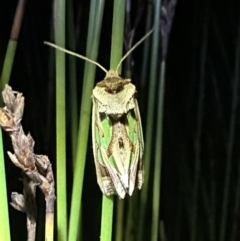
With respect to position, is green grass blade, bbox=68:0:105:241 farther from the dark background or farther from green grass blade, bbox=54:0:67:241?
the dark background

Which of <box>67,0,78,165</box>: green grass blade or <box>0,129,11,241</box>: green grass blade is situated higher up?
<box>67,0,78,165</box>: green grass blade

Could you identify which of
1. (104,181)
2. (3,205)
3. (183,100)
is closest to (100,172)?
(104,181)

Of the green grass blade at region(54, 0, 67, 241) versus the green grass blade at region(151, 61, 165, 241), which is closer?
the green grass blade at region(54, 0, 67, 241)

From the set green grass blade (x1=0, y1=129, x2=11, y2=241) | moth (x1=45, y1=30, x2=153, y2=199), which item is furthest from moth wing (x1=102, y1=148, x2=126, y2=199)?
green grass blade (x1=0, y1=129, x2=11, y2=241)

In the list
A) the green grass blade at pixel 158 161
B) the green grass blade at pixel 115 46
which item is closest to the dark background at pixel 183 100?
the green grass blade at pixel 158 161

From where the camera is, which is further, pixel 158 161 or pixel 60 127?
pixel 158 161

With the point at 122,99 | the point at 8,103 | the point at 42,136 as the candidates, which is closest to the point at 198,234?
the point at 42,136

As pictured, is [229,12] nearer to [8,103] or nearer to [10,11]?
[10,11]

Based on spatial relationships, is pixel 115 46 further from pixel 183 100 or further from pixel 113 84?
pixel 183 100
